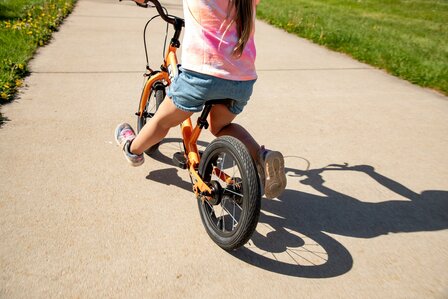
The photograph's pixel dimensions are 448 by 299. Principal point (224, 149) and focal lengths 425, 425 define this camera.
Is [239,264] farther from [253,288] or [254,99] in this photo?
[254,99]

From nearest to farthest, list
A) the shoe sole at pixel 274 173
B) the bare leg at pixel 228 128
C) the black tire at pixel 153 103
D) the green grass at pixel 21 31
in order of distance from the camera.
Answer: the shoe sole at pixel 274 173 → the bare leg at pixel 228 128 → the black tire at pixel 153 103 → the green grass at pixel 21 31

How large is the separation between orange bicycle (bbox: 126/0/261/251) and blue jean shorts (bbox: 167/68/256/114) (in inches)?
4.5

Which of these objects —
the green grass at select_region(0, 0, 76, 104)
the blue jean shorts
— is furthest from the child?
the green grass at select_region(0, 0, 76, 104)

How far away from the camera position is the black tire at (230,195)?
88.0 inches

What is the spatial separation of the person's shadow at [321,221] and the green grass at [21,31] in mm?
2672

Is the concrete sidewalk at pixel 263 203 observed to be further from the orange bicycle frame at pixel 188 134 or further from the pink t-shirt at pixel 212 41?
the pink t-shirt at pixel 212 41

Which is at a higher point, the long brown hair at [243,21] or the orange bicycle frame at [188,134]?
the long brown hair at [243,21]

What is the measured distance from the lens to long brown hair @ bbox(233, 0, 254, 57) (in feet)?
7.04

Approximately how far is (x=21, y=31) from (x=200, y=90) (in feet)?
18.8

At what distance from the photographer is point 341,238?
108 inches

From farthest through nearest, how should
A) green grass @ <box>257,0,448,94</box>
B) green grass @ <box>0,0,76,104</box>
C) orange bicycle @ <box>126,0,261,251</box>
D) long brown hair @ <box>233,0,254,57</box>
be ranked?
green grass @ <box>257,0,448,94</box>
green grass @ <box>0,0,76,104</box>
orange bicycle @ <box>126,0,261,251</box>
long brown hair @ <box>233,0,254,57</box>

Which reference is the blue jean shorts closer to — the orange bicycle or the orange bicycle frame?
the orange bicycle

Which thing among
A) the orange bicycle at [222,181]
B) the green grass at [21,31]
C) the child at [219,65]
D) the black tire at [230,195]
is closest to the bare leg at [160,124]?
the child at [219,65]

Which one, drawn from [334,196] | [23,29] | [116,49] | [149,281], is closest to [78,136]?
[149,281]
